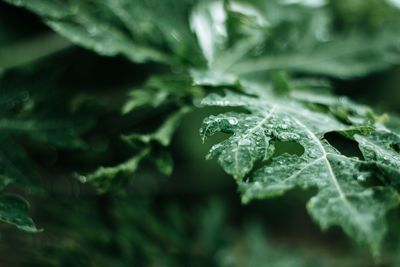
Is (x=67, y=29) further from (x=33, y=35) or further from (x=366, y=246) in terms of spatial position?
(x=366, y=246)

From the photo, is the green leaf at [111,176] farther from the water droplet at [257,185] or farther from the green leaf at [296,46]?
the green leaf at [296,46]

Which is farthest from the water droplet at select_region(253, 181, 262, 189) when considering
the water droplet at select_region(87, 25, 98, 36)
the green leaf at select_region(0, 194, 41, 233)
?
the water droplet at select_region(87, 25, 98, 36)

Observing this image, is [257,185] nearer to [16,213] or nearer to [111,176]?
[111,176]

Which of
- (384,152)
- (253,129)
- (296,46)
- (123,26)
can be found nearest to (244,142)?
(253,129)

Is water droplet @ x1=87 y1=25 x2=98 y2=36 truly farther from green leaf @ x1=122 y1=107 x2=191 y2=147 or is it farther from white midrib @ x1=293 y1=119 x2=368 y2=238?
white midrib @ x1=293 y1=119 x2=368 y2=238

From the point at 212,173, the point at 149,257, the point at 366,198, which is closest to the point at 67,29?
the point at 366,198

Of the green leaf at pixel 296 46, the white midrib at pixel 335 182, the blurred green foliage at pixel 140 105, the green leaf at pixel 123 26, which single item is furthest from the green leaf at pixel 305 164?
the green leaf at pixel 296 46
